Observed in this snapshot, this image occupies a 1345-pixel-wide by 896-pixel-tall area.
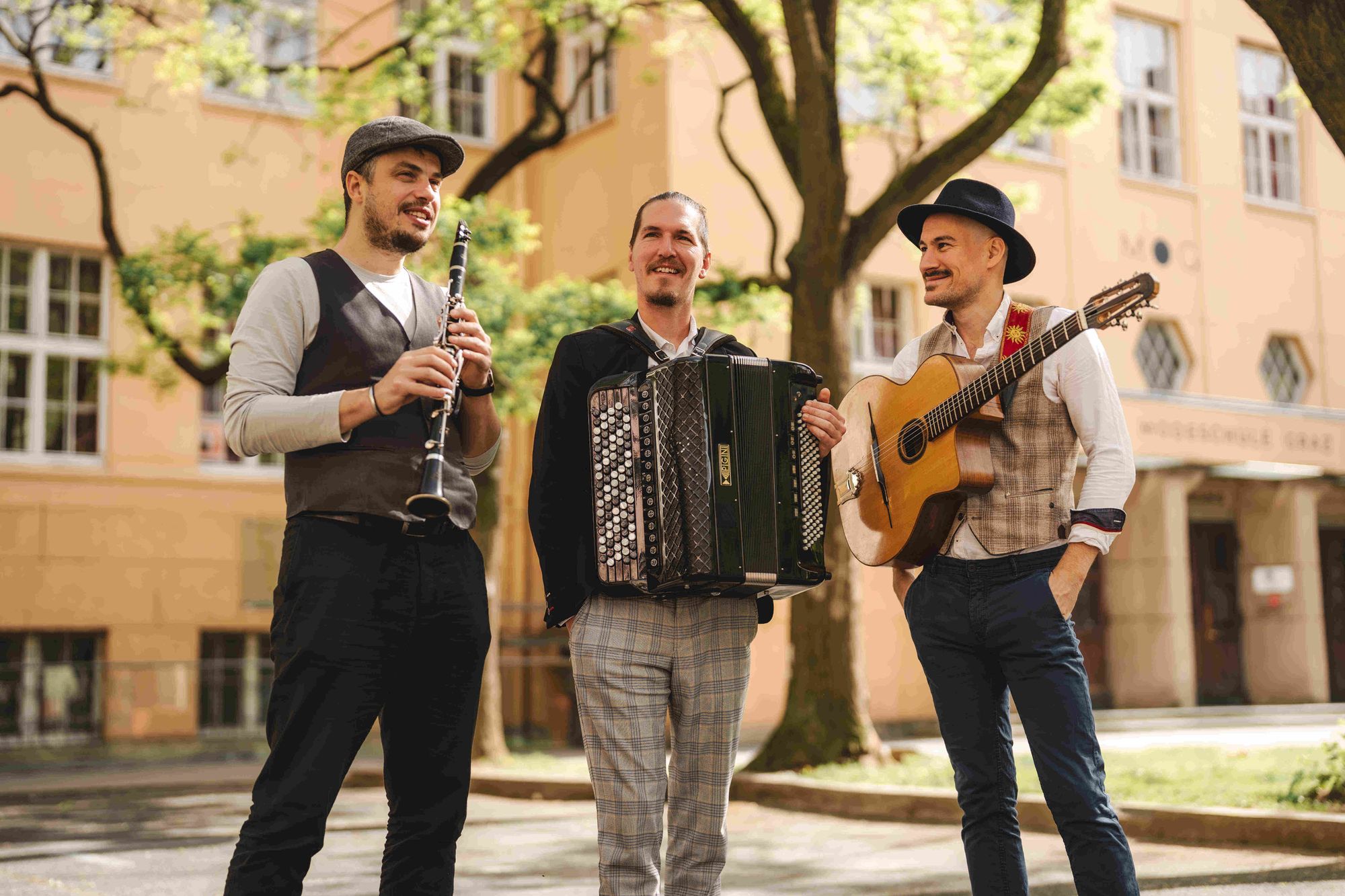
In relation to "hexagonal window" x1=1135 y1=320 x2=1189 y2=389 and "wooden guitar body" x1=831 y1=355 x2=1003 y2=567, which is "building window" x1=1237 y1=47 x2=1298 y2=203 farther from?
"wooden guitar body" x1=831 y1=355 x2=1003 y2=567

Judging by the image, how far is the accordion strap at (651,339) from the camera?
428cm

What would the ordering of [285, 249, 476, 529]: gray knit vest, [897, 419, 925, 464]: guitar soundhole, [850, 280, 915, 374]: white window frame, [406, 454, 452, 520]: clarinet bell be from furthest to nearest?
[850, 280, 915, 374]: white window frame → [897, 419, 925, 464]: guitar soundhole → [285, 249, 476, 529]: gray knit vest → [406, 454, 452, 520]: clarinet bell

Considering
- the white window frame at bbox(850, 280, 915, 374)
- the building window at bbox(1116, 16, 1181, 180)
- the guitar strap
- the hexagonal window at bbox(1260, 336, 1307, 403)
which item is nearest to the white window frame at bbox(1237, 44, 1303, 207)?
the building window at bbox(1116, 16, 1181, 180)

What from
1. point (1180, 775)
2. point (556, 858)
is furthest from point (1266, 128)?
point (556, 858)

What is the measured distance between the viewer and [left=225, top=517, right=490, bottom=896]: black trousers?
3705 millimetres

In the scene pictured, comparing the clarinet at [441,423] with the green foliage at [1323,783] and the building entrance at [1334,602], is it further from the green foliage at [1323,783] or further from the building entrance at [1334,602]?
the building entrance at [1334,602]

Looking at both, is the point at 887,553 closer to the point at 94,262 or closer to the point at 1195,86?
the point at 94,262

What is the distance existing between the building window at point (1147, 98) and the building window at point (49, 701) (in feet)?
54.1

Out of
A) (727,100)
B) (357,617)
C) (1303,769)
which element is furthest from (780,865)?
(727,100)

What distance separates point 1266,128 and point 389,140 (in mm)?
23851

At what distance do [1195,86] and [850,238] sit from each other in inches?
574

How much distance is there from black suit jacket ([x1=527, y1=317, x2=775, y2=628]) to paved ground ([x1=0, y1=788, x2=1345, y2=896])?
2946 millimetres

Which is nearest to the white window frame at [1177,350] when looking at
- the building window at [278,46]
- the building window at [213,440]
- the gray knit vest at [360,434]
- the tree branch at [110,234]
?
the building window at [278,46]

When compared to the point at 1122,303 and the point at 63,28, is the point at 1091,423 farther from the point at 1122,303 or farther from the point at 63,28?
the point at 63,28
